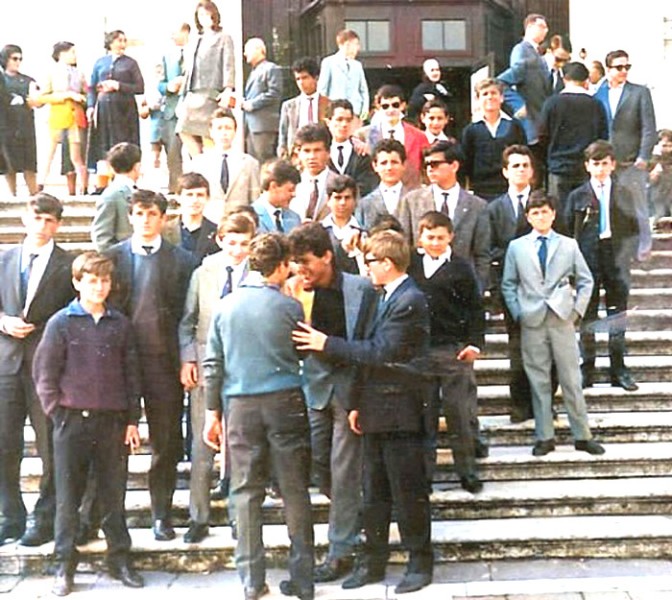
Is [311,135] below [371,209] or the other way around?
the other way around

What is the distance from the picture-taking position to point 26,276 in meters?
5.29

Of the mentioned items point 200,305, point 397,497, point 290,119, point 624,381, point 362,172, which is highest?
point 290,119

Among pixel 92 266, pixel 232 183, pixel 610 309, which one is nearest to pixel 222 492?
pixel 92 266

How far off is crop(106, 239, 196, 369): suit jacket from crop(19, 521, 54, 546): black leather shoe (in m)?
1.03

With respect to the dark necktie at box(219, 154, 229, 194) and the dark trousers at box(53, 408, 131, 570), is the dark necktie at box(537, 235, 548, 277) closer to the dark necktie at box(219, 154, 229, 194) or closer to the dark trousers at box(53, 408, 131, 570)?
the dark necktie at box(219, 154, 229, 194)

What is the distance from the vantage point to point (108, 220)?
564cm

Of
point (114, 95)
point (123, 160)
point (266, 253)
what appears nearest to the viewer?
point (266, 253)

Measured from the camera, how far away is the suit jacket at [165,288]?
17.0ft

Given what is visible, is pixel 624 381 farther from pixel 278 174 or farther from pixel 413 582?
pixel 278 174

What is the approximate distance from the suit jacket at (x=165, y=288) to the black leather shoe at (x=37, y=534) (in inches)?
40.7

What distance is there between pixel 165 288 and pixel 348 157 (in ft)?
6.65

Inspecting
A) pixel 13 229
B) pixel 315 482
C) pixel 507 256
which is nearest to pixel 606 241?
pixel 507 256

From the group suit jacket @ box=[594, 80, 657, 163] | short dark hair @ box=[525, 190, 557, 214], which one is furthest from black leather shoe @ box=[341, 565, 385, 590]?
suit jacket @ box=[594, 80, 657, 163]

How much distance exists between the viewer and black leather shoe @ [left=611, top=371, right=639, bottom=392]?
20.9 ft
